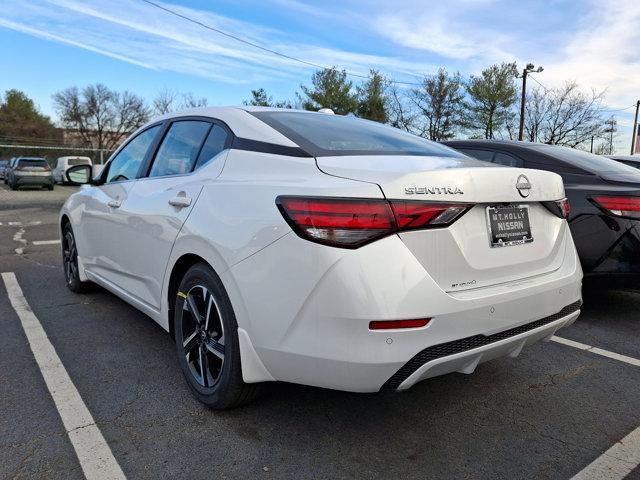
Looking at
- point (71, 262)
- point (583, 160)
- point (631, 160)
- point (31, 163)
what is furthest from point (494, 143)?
point (31, 163)

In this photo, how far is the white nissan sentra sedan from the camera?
6.38 feet

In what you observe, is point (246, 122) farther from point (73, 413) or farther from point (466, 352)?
point (73, 413)

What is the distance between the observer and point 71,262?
4836 millimetres

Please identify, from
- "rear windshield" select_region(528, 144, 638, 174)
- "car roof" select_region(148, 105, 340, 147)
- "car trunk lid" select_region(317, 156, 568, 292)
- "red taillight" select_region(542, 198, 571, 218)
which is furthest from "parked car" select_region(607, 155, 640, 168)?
"car roof" select_region(148, 105, 340, 147)

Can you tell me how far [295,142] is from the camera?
2.44m

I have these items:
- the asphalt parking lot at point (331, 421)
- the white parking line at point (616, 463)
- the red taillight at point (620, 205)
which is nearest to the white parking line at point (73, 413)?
the asphalt parking lot at point (331, 421)

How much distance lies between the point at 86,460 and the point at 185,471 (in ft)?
1.43

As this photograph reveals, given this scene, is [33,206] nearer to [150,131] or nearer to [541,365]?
[150,131]

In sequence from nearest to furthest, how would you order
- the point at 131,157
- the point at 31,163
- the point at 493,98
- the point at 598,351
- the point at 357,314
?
the point at 357,314, the point at 598,351, the point at 131,157, the point at 31,163, the point at 493,98

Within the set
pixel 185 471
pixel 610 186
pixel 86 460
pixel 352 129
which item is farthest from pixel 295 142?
pixel 610 186

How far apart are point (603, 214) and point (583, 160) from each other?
0.80 meters

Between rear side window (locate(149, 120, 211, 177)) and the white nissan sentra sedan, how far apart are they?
41 mm

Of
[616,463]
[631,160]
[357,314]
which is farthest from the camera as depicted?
[631,160]

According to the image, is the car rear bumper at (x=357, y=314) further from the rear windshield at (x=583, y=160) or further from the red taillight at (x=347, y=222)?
the rear windshield at (x=583, y=160)
